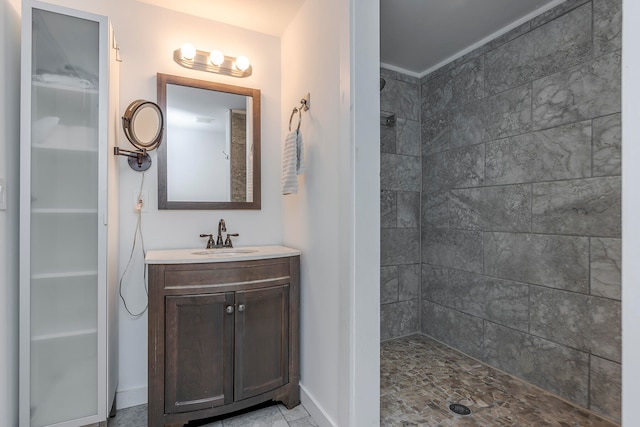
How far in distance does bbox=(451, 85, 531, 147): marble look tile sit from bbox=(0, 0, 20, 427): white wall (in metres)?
2.98

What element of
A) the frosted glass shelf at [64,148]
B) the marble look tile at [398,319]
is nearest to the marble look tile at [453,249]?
the marble look tile at [398,319]

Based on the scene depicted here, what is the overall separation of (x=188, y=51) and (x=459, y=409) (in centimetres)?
285

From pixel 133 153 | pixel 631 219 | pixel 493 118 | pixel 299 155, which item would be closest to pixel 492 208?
pixel 493 118

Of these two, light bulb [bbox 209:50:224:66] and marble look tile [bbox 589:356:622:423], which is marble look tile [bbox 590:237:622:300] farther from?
light bulb [bbox 209:50:224:66]

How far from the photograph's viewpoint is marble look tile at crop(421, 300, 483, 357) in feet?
8.48

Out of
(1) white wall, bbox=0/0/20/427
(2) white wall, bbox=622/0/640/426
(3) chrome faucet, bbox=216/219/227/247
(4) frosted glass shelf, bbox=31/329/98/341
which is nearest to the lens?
(2) white wall, bbox=622/0/640/426

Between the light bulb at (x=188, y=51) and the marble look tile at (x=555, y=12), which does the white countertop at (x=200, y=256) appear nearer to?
the light bulb at (x=188, y=51)

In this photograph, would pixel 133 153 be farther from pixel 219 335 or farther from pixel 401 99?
pixel 401 99

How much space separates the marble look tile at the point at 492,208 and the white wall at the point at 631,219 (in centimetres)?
189

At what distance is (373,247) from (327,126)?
2.42 feet

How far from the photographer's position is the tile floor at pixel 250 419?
1774mm

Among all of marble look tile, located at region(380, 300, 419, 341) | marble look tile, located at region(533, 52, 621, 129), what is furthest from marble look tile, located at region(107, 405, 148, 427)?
marble look tile, located at region(533, 52, 621, 129)

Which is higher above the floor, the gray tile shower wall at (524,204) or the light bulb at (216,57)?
→ the light bulb at (216,57)

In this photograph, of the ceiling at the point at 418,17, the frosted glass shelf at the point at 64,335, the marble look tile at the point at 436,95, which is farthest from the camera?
→ the marble look tile at the point at 436,95
